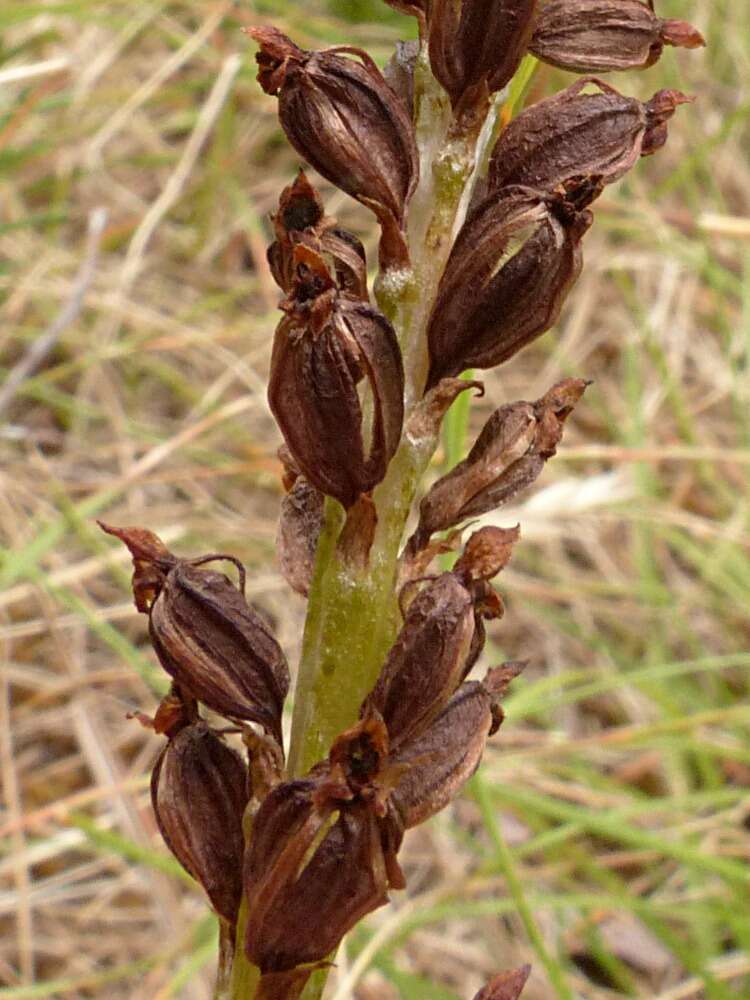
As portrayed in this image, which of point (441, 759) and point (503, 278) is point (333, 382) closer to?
point (503, 278)

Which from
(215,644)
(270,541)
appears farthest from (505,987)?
(270,541)

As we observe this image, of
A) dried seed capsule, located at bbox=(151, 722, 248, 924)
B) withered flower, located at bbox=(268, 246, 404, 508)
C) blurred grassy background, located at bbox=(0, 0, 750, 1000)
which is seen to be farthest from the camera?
blurred grassy background, located at bbox=(0, 0, 750, 1000)

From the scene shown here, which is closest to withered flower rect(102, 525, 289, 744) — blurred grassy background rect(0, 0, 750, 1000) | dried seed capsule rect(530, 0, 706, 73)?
dried seed capsule rect(530, 0, 706, 73)

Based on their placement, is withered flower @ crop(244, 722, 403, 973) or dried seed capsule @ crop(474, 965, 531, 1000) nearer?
withered flower @ crop(244, 722, 403, 973)

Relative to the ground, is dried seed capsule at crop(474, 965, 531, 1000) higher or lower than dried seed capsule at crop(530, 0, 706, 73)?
lower

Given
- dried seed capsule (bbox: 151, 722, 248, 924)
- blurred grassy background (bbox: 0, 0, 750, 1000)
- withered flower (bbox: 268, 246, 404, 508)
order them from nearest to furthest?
withered flower (bbox: 268, 246, 404, 508) → dried seed capsule (bbox: 151, 722, 248, 924) → blurred grassy background (bbox: 0, 0, 750, 1000)

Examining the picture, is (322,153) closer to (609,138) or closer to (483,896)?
(609,138)

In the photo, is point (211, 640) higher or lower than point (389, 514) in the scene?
lower

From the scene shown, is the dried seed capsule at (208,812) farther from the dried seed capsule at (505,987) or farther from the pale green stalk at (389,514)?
the dried seed capsule at (505,987)

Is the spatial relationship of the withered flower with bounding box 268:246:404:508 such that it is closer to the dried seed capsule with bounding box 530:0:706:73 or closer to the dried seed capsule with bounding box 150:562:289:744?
the dried seed capsule with bounding box 150:562:289:744
